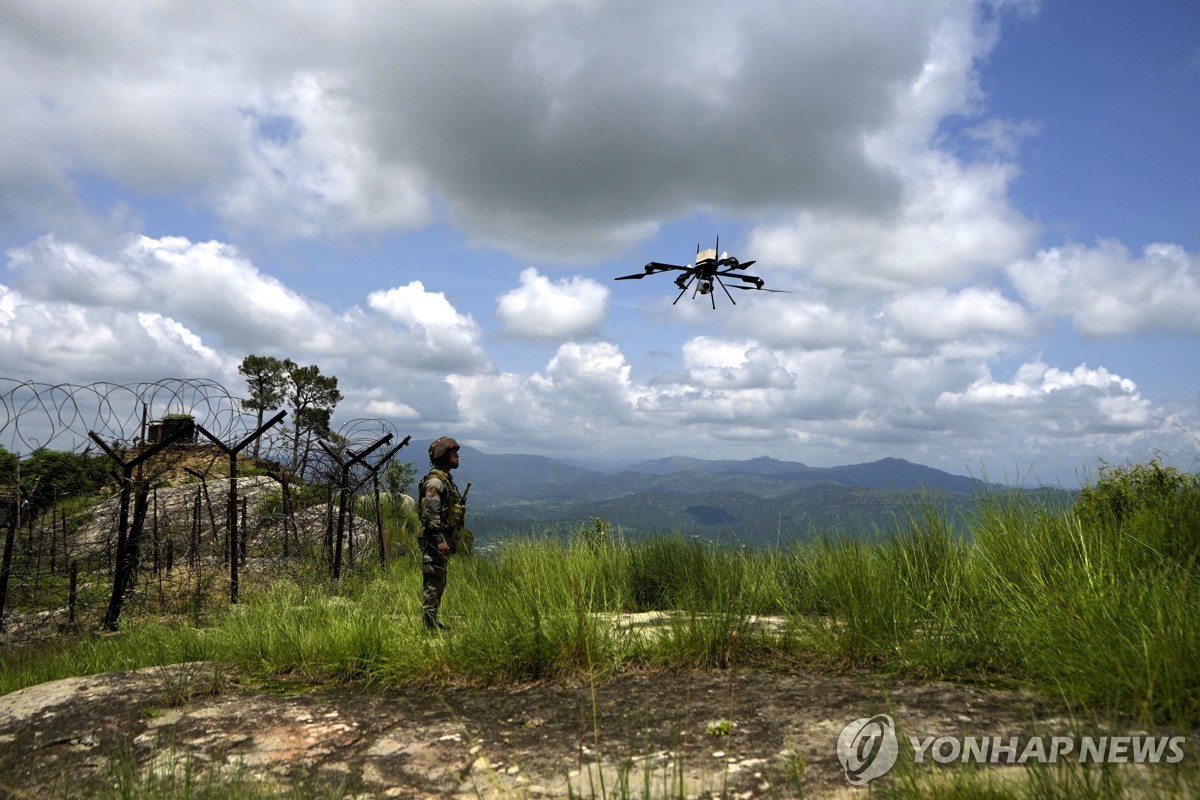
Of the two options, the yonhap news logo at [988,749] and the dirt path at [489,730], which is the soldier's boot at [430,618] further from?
the yonhap news logo at [988,749]

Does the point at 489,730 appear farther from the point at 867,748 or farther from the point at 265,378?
the point at 265,378

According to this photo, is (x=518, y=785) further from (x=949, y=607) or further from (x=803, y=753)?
(x=949, y=607)

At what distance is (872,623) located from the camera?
4.77 meters

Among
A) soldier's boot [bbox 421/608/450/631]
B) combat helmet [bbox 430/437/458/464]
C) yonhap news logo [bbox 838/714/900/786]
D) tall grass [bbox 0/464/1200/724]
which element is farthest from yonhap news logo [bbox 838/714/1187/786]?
combat helmet [bbox 430/437/458/464]

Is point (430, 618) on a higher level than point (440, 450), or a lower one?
lower

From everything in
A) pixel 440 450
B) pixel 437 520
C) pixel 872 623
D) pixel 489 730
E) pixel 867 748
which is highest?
pixel 440 450

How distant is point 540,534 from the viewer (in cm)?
948

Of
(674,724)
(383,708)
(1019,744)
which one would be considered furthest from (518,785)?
(1019,744)

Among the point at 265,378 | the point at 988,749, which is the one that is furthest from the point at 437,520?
the point at 265,378

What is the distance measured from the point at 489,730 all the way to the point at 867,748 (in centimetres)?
203

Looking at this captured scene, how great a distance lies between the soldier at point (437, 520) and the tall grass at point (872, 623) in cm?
24

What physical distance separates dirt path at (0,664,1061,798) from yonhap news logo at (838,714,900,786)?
64 mm

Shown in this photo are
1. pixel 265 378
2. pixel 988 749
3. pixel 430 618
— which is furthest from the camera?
pixel 265 378

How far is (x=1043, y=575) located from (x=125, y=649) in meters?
8.13
